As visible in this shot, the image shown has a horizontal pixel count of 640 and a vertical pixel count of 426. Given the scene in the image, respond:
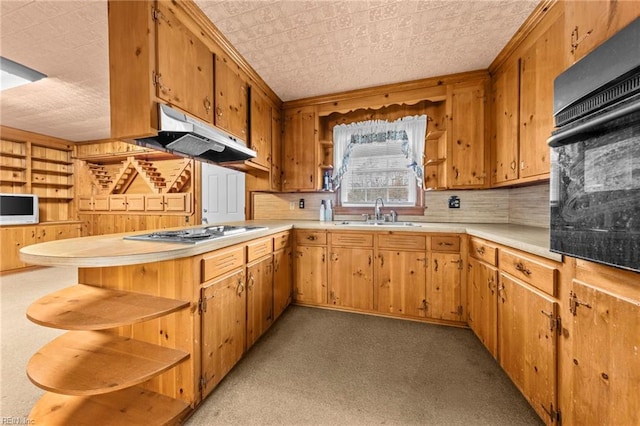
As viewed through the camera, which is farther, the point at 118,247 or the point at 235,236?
the point at 235,236

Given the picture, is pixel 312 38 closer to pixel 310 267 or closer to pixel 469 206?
pixel 310 267

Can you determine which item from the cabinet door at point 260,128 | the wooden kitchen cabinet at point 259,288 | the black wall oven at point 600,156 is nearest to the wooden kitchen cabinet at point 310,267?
the wooden kitchen cabinet at point 259,288

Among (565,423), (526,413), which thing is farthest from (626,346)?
(526,413)

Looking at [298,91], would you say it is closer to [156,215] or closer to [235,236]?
[235,236]

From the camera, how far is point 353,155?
3.24 metres

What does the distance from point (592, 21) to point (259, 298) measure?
2.32 meters

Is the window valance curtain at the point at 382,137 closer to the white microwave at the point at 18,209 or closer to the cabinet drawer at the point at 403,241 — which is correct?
the cabinet drawer at the point at 403,241

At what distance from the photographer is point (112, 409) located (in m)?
1.28

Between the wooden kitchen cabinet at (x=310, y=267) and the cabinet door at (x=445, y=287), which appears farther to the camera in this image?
the wooden kitchen cabinet at (x=310, y=267)

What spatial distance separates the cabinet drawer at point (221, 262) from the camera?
1.41 metres

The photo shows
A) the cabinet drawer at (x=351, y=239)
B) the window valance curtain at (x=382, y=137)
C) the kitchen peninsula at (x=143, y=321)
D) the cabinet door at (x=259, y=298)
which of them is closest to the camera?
the kitchen peninsula at (x=143, y=321)

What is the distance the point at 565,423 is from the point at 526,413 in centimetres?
36

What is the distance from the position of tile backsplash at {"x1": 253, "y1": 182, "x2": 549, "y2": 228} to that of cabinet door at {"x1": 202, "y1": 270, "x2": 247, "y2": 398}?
5.64 ft

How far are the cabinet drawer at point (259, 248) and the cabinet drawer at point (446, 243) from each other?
1497 millimetres
